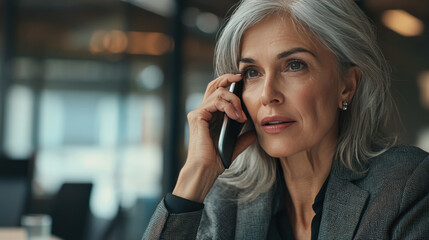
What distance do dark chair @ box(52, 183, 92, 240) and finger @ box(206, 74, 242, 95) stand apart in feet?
6.17

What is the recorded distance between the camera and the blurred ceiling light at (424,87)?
13.0 feet

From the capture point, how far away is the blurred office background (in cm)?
640

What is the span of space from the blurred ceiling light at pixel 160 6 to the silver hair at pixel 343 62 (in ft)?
16.0

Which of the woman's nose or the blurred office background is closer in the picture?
the woman's nose

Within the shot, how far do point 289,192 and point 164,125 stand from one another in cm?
488

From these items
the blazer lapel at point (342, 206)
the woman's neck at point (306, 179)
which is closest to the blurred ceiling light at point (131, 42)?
the woman's neck at point (306, 179)

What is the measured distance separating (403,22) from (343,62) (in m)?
2.50

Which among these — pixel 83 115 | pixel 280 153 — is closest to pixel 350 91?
pixel 280 153

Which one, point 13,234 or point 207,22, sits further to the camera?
point 207,22

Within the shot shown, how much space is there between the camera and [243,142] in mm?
2029

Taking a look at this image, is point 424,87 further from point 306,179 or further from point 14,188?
point 14,188

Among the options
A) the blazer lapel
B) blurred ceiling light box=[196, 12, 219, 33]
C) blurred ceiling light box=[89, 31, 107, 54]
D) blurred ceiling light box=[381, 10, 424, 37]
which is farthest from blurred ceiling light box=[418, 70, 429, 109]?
blurred ceiling light box=[89, 31, 107, 54]

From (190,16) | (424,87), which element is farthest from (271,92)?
(190,16)

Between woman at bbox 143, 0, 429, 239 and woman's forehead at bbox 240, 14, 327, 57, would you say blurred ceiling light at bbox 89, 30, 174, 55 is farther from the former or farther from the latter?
woman's forehead at bbox 240, 14, 327, 57
